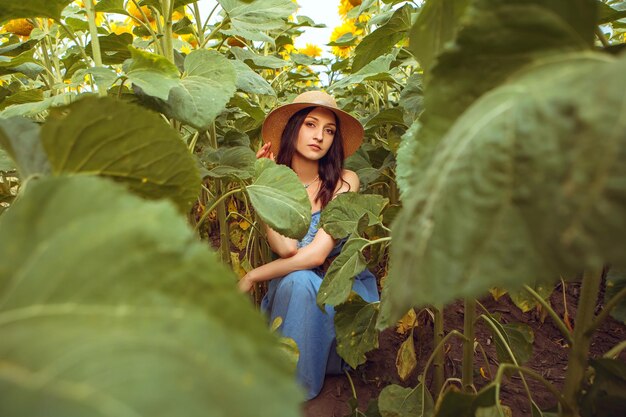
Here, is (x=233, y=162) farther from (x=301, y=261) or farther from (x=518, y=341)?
(x=518, y=341)

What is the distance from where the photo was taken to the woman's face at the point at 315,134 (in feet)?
5.18

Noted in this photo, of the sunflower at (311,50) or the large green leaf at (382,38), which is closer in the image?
the large green leaf at (382,38)

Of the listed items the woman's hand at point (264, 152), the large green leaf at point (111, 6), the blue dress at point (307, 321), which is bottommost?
the blue dress at point (307, 321)

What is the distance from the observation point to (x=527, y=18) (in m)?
0.26

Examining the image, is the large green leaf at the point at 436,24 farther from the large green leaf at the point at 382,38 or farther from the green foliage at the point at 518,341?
the green foliage at the point at 518,341

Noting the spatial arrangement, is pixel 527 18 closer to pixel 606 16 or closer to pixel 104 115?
pixel 104 115

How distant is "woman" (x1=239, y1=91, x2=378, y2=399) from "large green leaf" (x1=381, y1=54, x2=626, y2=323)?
122 centimetres

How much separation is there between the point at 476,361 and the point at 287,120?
0.92 meters

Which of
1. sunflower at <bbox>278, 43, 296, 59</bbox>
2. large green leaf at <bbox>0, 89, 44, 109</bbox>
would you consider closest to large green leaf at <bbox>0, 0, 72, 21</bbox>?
large green leaf at <bbox>0, 89, 44, 109</bbox>

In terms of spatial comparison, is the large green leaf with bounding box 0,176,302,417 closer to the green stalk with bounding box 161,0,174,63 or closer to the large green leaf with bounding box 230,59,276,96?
the green stalk with bounding box 161,0,174,63

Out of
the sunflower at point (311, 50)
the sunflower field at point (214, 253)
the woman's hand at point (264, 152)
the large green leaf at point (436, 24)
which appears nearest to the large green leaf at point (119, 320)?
the sunflower field at point (214, 253)

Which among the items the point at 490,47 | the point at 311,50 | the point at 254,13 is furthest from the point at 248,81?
the point at 311,50

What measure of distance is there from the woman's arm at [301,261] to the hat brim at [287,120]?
343 millimetres

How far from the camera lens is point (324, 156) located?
1.66 meters
